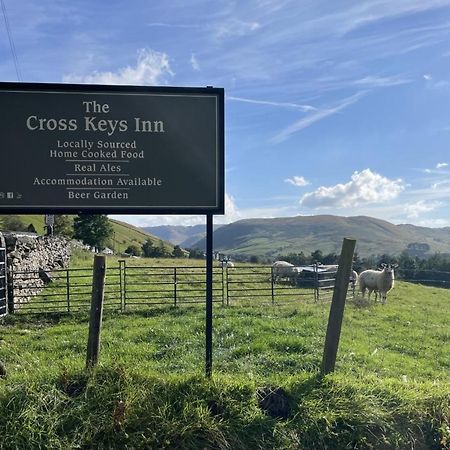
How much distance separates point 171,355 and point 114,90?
14.7ft

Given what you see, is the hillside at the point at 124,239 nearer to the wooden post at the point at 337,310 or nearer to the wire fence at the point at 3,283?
the wire fence at the point at 3,283

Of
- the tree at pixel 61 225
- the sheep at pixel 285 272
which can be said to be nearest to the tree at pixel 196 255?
the tree at pixel 61 225

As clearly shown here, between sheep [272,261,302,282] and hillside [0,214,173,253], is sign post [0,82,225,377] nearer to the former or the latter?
sheep [272,261,302,282]

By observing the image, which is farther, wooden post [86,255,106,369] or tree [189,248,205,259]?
tree [189,248,205,259]

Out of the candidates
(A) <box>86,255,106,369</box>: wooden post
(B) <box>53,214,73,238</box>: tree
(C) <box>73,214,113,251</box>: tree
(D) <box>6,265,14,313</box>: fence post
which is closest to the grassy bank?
(A) <box>86,255,106,369</box>: wooden post

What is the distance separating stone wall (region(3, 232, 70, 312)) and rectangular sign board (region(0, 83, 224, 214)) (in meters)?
9.14

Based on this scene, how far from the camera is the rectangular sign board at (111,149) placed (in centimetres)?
521

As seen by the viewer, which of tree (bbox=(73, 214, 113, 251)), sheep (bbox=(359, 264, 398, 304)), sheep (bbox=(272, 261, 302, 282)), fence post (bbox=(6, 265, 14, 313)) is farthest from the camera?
tree (bbox=(73, 214, 113, 251))

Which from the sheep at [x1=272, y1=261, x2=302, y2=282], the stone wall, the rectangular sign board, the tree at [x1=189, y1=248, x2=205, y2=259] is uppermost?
the rectangular sign board

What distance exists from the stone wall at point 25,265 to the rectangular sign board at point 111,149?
360 inches

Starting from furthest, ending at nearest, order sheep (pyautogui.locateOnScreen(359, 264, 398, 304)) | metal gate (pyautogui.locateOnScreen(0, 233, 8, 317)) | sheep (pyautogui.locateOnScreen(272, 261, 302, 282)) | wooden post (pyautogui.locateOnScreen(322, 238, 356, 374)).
Result: sheep (pyautogui.locateOnScreen(272, 261, 302, 282)) < sheep (pyautogui.locateOnScreen(359, 264, 398, 304)) < metal gate (pyautogui.locateOnScreen(0, 233, 8, 317)) < wooden post (pyautogui.locateOnScreen(322, 238, 356, 374))

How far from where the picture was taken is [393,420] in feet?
15.1

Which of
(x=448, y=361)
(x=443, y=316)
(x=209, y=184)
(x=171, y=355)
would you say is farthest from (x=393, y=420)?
(x=443, y=316)

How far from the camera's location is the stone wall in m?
14.1
